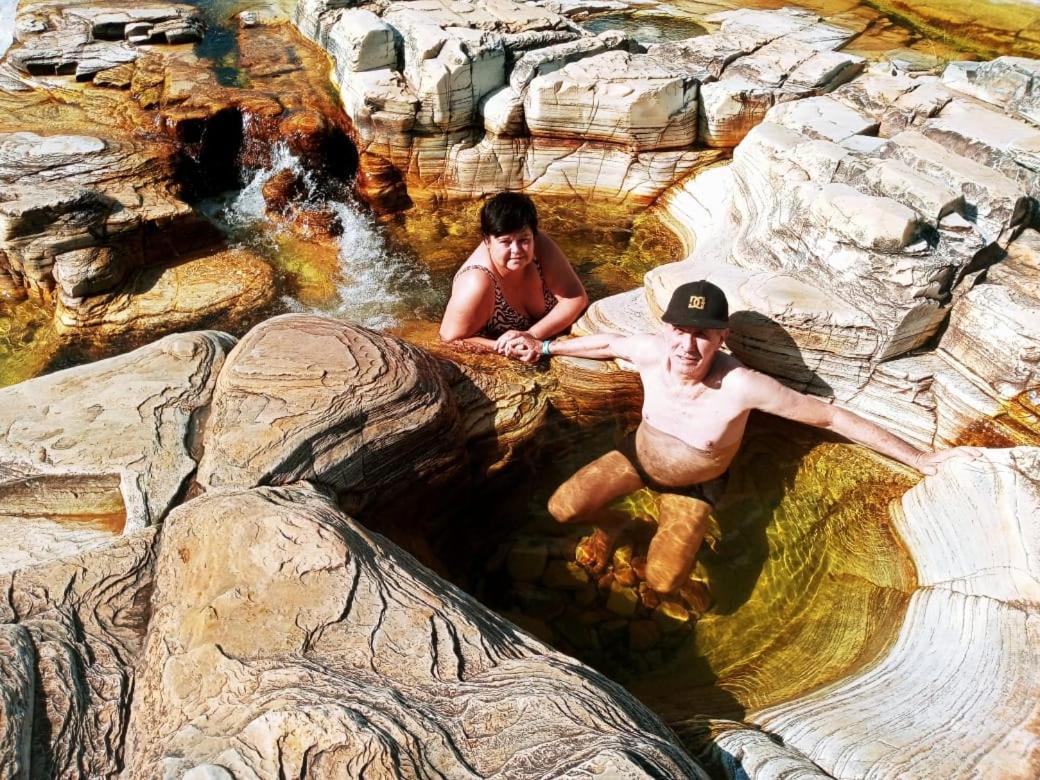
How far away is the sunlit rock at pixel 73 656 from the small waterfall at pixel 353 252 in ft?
9.81

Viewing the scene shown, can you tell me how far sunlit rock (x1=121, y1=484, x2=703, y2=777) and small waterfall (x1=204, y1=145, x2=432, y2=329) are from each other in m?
3.06

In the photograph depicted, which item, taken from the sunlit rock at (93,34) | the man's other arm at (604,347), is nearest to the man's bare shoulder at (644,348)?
the man's other arm at (604,347)

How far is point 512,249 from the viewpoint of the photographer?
4.45 m

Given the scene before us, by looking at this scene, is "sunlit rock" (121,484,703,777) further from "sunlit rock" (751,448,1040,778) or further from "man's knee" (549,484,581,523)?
"man's knee" (549,484,581,523)

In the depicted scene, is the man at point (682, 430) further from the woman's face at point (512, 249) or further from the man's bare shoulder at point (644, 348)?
the woman's face at point (512, 249)

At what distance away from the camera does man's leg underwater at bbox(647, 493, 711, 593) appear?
13.3 feet

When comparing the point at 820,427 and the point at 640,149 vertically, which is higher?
the point at 640,149

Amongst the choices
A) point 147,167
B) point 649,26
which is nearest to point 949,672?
point 147,167

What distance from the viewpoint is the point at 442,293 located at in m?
6.08

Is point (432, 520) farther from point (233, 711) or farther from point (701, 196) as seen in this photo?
point (701, 196)

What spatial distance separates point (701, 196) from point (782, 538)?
316 centimetres

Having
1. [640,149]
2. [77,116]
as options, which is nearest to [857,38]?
[640,149]

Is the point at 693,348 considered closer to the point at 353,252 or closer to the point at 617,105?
the point at 617,105

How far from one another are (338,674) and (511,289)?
9.71 feet
